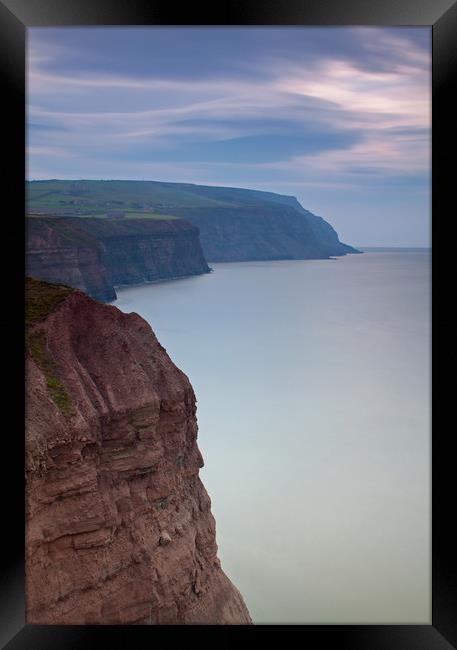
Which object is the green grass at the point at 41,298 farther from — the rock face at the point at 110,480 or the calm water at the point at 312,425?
the calm water at the point at 312,425

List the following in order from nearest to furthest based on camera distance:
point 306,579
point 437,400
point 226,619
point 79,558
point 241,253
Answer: point 437,400, point 79,558, point 226,619, point 306,579, point 241,253

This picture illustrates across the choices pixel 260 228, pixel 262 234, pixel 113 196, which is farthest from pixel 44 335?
pixel 262 234

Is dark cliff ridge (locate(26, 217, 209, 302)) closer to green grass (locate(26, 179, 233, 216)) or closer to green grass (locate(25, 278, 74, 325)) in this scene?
green grass (locate(26, 179, 233, 216))

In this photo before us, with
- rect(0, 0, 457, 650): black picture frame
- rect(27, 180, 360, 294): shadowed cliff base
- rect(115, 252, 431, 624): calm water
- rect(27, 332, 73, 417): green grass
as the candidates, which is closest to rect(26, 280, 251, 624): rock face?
rect(27, 332, 73, 417): green grass

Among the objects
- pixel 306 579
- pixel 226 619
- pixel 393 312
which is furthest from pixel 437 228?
pixel 393 312

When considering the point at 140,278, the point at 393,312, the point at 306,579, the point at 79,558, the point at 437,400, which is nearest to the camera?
the point at 437,400

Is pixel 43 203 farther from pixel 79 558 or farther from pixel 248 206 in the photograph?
pixel 79 558

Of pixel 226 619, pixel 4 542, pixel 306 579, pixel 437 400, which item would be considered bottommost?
pixel 306 579

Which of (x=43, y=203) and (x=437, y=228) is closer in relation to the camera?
(x=437, y=228)
